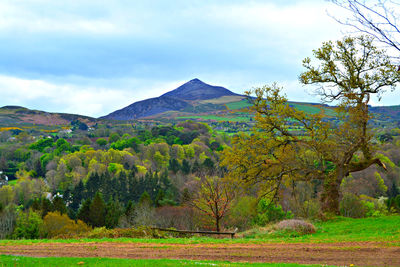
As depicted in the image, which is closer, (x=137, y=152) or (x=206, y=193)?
(x=206, y=193)

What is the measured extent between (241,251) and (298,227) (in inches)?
217

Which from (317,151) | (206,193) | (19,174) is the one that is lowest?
(19,174)

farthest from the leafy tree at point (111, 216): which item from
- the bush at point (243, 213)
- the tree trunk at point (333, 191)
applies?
the tree trunk at point (333, 191)

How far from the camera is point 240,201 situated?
5531 centimetres

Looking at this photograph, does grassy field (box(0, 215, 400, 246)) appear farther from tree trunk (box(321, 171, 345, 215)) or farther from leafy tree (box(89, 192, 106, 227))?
leafy tree (box(89, 192, 106, 227))

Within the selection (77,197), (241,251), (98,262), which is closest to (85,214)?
(77,197)

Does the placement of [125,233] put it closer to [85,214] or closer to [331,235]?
[331,235]

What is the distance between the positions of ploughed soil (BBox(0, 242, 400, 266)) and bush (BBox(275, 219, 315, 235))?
128 inches

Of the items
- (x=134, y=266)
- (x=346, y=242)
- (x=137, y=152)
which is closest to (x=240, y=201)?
(x=346, y=242)

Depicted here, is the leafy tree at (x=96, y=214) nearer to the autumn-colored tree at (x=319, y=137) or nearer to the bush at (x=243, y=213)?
the bush at (x=243, y=213)

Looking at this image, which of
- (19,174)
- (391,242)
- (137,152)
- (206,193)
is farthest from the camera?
(137,152)

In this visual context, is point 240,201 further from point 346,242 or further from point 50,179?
point 50,179

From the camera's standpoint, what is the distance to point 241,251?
1469 centimetres

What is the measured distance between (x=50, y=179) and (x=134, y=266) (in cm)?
10557
